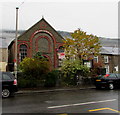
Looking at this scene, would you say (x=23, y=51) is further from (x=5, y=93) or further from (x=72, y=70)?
(x=5, y=93)

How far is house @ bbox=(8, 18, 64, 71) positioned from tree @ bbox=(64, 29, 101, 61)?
10000 mm

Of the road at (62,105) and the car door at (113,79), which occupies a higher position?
the car door at (113,79)

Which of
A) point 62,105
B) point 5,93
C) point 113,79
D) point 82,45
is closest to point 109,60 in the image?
point 82,45

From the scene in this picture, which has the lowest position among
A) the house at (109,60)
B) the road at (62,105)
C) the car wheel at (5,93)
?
the road at (62,105)

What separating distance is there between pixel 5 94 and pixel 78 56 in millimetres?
11090

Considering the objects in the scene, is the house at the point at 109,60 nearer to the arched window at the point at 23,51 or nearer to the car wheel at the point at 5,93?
the arched window at the point at 23,51

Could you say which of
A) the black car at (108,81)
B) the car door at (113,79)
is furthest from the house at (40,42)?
the car door at (113,79)

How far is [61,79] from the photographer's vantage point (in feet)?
55.0

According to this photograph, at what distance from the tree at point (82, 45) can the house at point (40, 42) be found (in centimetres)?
1000

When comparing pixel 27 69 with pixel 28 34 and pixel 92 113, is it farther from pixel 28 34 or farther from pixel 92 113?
pixel 28 34

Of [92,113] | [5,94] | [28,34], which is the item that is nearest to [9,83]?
[5,94]

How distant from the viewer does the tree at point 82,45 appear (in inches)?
731

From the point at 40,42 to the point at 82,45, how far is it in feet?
39.7

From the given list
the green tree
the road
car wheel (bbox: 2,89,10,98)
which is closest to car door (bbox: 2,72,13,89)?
car wheel (bbox: 2,89,10,98)
